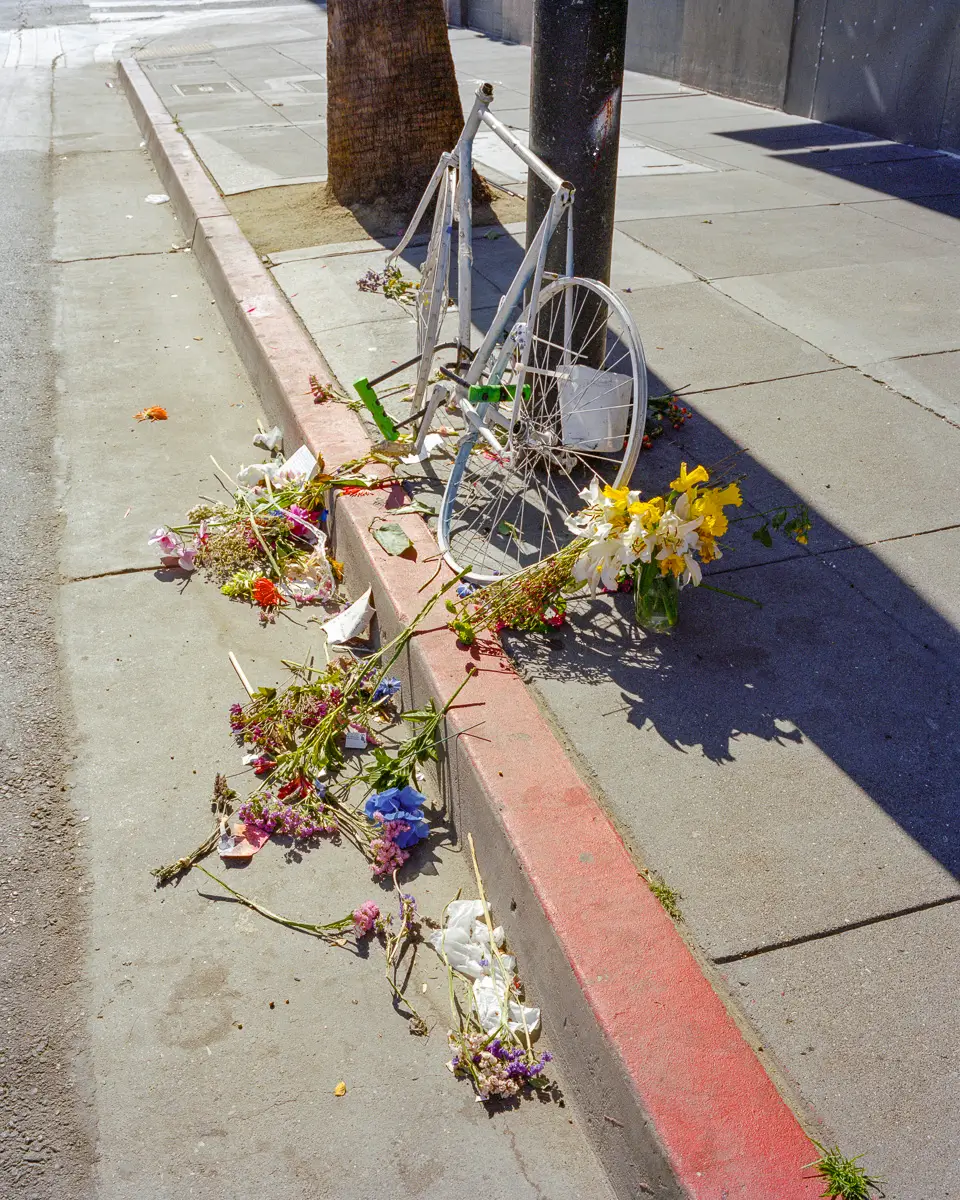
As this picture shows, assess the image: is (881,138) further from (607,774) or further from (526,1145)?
(526,1145)

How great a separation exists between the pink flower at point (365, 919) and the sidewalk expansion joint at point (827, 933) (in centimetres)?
95

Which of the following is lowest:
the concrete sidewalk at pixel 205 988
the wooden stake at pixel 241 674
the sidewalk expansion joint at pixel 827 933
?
the concrete sidewalk at pixel 205 988

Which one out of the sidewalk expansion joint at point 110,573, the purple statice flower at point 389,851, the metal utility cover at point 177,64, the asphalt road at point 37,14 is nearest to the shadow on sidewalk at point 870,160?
the sidewalk expansion joint at point 110,573

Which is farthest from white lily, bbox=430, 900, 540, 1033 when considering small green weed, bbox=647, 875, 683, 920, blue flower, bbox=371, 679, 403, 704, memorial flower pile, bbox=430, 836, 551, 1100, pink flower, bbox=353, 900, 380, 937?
blue flower, bbox=371, 679, 403, 704

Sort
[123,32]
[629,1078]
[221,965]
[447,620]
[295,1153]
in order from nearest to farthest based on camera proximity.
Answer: [629,1078], [295,1153], [221,965], [447,620], [123,32]

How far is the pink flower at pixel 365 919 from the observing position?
296cm

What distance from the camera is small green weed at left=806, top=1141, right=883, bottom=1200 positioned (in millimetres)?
2029

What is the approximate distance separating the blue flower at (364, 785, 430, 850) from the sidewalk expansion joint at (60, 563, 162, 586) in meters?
1.83

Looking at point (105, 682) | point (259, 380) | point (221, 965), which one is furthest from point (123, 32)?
point (221, 965)

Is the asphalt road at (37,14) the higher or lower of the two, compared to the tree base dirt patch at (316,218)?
higher

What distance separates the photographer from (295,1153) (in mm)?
2422

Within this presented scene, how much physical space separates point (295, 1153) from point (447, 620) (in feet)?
5.64

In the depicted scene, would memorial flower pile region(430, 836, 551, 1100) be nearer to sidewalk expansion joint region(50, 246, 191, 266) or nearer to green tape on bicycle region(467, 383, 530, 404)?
green tape on bicycle region(467, 383, 530, 404)

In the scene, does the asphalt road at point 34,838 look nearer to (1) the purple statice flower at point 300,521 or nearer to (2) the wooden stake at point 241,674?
(2) the wooden stake at point 241,674
